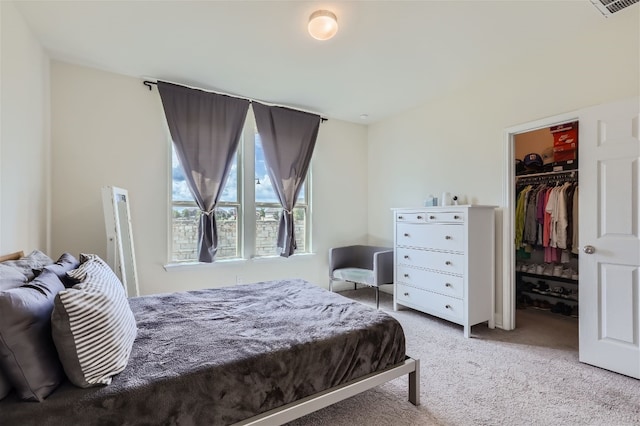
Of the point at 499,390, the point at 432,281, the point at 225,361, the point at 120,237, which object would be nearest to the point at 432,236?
the point at 432,281

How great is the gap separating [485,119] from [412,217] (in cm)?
133

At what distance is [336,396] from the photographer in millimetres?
1596

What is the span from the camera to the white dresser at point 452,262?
9.78 ft

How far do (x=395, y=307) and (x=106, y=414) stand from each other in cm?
320

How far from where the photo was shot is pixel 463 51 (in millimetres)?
2729

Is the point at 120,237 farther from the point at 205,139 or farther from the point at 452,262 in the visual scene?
the point at 452,262

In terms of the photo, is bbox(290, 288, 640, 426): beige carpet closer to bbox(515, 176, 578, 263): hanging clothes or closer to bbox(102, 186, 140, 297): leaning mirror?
bbox(515, 176, 578, 263): hanging clothes

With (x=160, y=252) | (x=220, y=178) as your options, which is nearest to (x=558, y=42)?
(x=220, y=178)

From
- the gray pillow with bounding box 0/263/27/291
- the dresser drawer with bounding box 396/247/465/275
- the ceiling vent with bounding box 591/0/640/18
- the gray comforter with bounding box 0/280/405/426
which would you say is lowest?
the gray comforter with bounding box 0/280/405/426

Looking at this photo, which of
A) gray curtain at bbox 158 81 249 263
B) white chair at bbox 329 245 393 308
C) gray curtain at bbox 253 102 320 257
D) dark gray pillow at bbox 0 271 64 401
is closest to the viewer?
dark gray pillow at bbox 0 271 64 401

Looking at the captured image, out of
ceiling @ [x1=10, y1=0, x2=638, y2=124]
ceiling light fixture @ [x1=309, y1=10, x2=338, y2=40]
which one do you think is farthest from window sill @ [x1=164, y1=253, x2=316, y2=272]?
ceiling light fixture @ [x1=309, y1=10, x2=338, y2=40]

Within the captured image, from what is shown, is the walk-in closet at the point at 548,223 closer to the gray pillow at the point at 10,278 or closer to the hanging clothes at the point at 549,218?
the hanging clothes at the point at 549,218

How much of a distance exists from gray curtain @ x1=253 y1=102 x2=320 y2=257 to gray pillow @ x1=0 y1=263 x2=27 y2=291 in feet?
9.09

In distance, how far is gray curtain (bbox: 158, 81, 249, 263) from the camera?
11.1 ft
